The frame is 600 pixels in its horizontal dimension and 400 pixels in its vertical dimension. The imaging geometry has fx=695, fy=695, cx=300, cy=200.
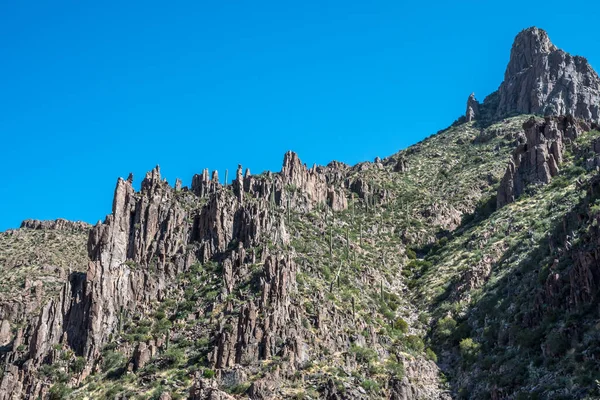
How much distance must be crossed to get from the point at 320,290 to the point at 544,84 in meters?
118

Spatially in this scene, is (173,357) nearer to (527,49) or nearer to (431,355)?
(431,355)

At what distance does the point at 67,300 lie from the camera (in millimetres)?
77125

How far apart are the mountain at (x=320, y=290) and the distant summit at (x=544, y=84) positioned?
4716 centimetres

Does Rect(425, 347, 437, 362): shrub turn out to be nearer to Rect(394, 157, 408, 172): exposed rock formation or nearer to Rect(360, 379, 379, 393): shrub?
Rect(360, 379, 379, 393): shrub

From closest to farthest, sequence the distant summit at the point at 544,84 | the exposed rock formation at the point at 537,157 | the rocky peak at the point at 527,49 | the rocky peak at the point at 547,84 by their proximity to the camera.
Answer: the exposed rock formation at the point at 537,157, the rocky peak at the point at 547,84, the distant summit at the point at 544,84, the rocky peak at the point at 527,49

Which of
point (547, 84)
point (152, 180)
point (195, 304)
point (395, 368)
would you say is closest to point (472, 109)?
point (547, 84)

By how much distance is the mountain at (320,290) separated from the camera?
2467 inches

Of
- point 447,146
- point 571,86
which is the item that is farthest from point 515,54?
point 447,146

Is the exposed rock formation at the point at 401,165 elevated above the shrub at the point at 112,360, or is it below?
above

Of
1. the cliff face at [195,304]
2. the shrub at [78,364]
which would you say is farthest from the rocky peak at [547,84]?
the shrub at [78,364]

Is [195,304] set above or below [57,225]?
below

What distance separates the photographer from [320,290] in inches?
3071

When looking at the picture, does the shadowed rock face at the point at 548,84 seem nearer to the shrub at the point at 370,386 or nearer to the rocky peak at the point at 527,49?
the rocky peak at the point at 527,49

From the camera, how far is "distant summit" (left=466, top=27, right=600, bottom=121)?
16600 cm
